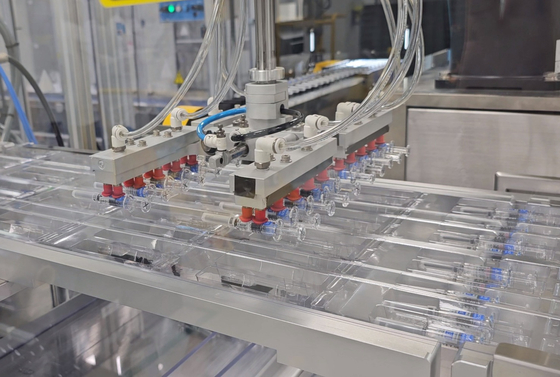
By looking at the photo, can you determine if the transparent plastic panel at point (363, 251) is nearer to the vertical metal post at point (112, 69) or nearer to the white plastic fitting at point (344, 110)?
the white plastic fitting at point (344, 110)

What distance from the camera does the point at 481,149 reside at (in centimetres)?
162

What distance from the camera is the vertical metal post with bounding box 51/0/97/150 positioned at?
2223 mm

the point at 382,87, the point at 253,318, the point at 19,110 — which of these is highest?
the point at 382,87

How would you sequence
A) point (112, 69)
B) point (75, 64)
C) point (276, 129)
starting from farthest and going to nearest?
point (112, 69) < point (75, 64) < point (276, 129)

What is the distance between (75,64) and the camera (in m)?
2.25

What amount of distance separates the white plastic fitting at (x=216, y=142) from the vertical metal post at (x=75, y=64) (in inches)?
63.1

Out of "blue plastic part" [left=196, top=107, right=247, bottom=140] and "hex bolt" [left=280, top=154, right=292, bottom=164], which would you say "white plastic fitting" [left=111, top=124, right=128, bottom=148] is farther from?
"hex bolt" [left=280, top=154, right=292, bottom=164]

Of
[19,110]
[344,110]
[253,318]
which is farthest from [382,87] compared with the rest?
[19,110]

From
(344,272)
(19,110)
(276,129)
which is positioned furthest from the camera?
(19,110)

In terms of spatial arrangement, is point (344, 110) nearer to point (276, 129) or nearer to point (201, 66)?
point (276, 129)

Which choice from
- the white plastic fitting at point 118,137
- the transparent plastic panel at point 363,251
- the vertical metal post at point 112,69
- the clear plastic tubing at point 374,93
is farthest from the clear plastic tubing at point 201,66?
the vertical metal post at point 112,69

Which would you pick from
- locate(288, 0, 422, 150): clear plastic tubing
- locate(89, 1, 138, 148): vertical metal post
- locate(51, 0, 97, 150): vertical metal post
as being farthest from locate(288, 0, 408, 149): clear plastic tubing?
locate(89, 1, 138, 148): vertical metal post

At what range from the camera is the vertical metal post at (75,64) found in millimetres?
2223

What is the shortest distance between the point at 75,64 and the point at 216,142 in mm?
1654
